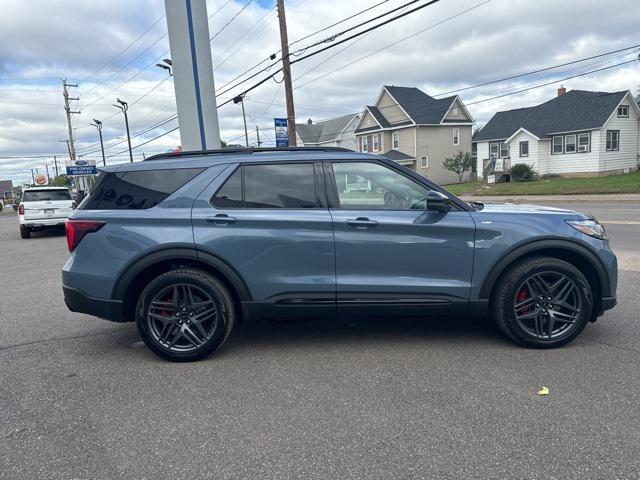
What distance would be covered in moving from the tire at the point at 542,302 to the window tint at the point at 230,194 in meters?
2.40

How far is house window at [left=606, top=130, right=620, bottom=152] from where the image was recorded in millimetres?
31609

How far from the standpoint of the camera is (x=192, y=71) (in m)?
8.22

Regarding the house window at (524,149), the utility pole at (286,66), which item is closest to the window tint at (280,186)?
the utility pole at (286,66)

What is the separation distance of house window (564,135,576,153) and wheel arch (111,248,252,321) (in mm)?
35550

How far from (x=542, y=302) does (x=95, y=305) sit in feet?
12.8

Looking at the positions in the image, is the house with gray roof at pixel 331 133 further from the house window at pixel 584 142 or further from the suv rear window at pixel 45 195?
the suv rear window at pixel 45 195

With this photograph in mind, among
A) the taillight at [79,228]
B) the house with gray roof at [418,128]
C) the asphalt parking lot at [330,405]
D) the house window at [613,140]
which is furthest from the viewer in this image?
the house with gray roof at [418,128]

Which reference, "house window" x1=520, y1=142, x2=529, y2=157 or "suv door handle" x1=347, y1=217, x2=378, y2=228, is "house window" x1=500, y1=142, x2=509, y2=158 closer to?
"house window" x1=520, y1=142, x2=529, y2=157

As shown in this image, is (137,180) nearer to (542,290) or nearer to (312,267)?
(312,267)

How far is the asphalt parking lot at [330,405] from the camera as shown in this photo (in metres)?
2.50

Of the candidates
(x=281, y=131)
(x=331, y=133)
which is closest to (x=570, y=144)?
(x=281, y=131)

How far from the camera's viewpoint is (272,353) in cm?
402

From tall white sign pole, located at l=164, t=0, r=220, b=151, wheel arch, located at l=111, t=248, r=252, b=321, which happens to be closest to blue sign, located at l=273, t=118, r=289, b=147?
tall white sign pole, located at l=164, t=0, r=220, b=151

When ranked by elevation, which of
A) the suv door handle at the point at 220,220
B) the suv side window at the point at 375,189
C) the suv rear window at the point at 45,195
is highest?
the suv rear window at the point at 45,195
